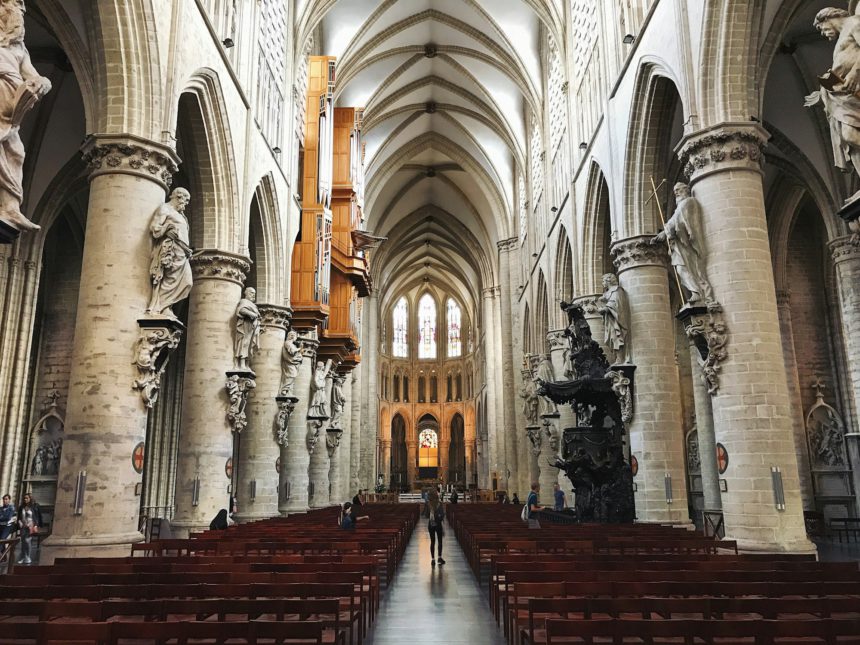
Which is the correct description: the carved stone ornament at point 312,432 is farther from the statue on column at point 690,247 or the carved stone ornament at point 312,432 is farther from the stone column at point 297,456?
the statue on column at point 690,247

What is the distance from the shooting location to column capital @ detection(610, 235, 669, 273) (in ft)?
50.9

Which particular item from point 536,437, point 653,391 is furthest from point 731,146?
point 536,437

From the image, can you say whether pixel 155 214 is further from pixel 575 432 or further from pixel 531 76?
pixel 531 76

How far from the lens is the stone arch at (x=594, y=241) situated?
66.0ft

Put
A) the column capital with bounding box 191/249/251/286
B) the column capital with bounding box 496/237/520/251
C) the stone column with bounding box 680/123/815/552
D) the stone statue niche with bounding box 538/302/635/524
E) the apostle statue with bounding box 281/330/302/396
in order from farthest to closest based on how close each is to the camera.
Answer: the column capital with bounding box 496/237/520/251 → the apostle statue with bounding box 281/330/302/396 → the stone statue niche with bounding box 538/302/635/524 → the column capital with bounding box 191/249/251/286 → the stone column with bounding box 680/123/815/552

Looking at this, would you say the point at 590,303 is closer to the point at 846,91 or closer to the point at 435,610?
the point at 435,610

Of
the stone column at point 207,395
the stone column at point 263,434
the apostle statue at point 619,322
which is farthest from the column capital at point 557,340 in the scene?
the stone column at point 207,395

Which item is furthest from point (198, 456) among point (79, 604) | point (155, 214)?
point (79, 604)

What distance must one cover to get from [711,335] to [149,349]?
8.79m

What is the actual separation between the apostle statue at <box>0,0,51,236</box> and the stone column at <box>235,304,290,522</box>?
12.4 m

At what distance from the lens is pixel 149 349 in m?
10.6

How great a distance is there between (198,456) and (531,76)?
2123 cm

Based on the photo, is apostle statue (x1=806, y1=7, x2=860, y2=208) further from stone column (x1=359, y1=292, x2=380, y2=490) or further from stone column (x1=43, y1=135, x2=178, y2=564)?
stone column (x1=359, y1=292, x2=380, y2=490)

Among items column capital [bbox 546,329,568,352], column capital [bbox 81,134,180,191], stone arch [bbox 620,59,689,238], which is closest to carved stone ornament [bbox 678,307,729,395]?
stone arch [bbox 620,59,689,238]
